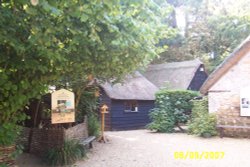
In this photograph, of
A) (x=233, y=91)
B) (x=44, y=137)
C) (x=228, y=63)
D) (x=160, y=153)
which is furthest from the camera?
(x=233, y=91)

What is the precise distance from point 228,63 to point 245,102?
1875mm

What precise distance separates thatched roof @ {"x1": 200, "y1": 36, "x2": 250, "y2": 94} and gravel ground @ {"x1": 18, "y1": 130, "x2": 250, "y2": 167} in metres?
2.57

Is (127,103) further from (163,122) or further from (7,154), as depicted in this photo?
(7,154)

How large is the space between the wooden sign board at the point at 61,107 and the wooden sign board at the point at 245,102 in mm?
8244

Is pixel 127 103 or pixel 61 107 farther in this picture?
pixel 127 103

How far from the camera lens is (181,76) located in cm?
2564

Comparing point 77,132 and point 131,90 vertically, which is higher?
point 131,90

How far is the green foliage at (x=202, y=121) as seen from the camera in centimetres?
1494

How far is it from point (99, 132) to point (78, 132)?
2.84m

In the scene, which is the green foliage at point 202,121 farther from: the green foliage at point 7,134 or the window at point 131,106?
the green foliage at point 7,134

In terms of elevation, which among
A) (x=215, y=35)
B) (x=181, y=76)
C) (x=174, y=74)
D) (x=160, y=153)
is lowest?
(x=160, y=153)

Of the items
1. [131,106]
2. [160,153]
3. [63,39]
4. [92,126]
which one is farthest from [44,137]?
[131,106]

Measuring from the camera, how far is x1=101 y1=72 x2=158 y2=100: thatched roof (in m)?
19.5

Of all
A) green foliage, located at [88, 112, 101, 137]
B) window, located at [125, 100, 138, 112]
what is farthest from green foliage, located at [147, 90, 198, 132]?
green foliage, located at [88, 112, 101, 137]
